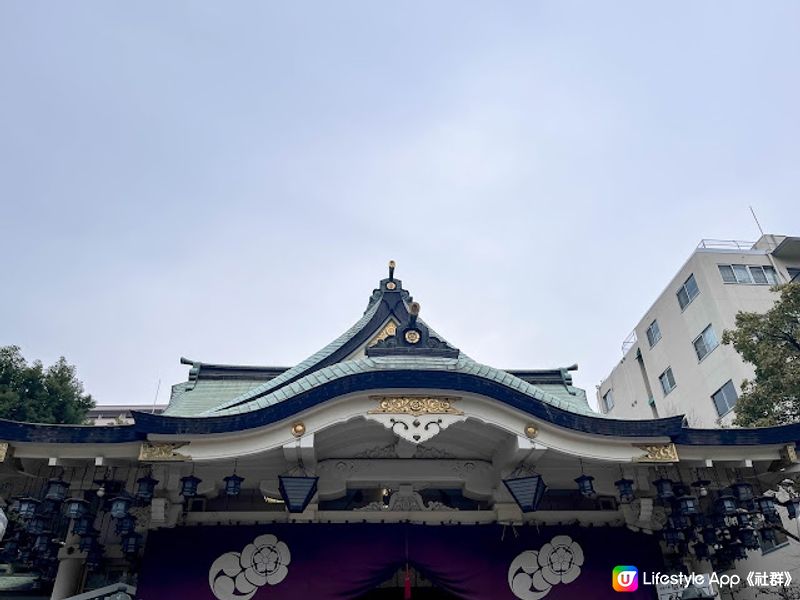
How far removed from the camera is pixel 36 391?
939 inches

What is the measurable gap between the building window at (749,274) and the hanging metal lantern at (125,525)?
2856 centimetres

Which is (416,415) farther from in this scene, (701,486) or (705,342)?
(705,342)

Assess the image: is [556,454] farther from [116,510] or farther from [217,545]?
[116,510]

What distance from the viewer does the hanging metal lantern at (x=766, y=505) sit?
8.70 m

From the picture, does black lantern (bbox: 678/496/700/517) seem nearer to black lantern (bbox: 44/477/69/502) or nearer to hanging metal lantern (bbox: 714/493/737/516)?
hanging metal lantern (bbox: 714/493/737/516)

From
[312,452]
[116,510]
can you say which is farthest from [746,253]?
[116,510]

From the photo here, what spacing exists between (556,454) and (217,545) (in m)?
5.31

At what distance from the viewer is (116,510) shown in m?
7.55

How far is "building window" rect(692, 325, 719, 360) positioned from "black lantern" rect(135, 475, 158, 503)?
88.2 ft

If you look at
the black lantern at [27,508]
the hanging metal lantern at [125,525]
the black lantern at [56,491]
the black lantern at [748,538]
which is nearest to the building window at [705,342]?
the black lantern at [748,538]

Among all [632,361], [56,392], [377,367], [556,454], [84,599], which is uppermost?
[632,361]

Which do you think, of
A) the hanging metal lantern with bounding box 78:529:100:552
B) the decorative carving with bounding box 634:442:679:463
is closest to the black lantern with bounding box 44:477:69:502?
the hanging metal lantern with bounding box 78:529:100:552

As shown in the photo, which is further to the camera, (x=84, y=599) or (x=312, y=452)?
(x=312, y=452)

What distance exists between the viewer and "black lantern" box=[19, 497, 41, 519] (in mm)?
7570
